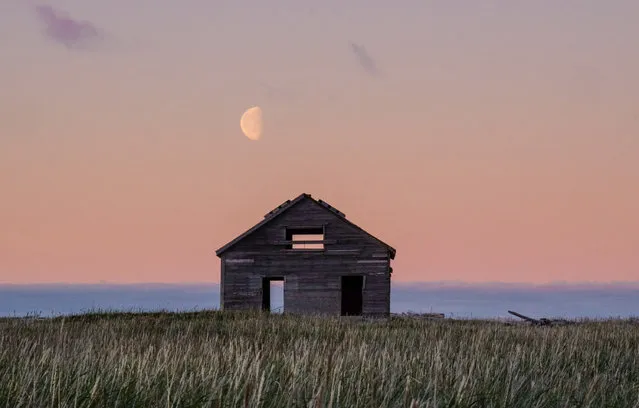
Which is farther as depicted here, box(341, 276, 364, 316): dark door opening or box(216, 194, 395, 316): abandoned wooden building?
box(341, 276, 364, 316): dark door opening

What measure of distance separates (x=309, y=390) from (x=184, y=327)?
48.2 ft

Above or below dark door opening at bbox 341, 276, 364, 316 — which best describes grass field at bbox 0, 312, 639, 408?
above

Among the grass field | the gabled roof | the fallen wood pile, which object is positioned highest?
the gabled roof

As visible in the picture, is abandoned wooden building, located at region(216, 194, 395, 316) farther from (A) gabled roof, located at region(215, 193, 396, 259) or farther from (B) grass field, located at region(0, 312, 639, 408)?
(B) grass field, located at region(0, 312, 639, 408)

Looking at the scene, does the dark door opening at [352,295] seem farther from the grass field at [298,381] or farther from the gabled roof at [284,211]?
the grass field at [298,381]

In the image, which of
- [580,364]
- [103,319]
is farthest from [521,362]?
[103,319]

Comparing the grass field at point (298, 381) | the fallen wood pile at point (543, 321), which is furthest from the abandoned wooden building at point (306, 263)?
the grass field at point (298, 381)

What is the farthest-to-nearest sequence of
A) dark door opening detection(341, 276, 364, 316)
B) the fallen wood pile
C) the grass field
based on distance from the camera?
dark door opening detection(341, 276, 364, 316) → the fallen wood pile → the grass field

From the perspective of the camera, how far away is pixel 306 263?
115ft

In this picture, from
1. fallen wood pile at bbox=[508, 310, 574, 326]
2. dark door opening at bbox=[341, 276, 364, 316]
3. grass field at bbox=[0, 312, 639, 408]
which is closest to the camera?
grass field at bbox=[0, 312, 639, 408]

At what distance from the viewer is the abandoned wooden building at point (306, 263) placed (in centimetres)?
3475

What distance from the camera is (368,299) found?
114 ft

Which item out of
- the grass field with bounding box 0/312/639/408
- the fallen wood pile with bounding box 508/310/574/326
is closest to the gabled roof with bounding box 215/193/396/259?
the fallen wood pile with bounding box 508/310/574/326

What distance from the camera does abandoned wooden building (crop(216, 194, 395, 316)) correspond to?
34750mm
